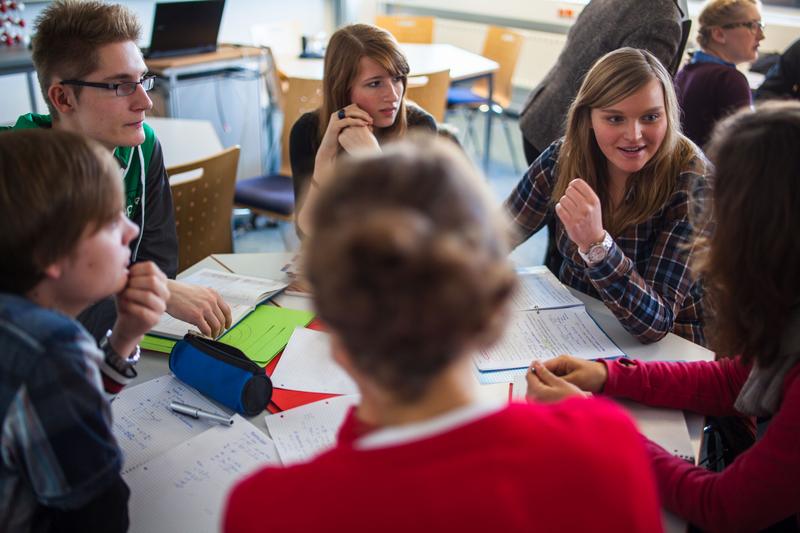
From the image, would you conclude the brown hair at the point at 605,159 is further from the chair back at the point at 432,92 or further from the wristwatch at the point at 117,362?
the chair back at the point at 432,92

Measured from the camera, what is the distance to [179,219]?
221cm

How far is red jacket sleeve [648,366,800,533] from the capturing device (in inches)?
36.5

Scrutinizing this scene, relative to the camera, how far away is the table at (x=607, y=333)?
1.22m

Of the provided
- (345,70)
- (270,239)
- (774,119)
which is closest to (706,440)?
(774,119)

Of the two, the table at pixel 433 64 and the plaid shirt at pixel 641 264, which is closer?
the plaid shirt at pixel 641 264

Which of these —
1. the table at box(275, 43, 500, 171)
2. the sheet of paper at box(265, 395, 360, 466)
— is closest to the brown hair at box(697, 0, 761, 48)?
the table at box(275, 43, 500, 171)

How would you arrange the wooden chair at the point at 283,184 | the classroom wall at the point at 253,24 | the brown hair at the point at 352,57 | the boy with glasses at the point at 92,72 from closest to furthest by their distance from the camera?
the boy with glasses at the point at 92,72 < the brown hair at the point at 352,57 < the wooden chair at the point at 283,184 < the classroom wall at the point at 253,24

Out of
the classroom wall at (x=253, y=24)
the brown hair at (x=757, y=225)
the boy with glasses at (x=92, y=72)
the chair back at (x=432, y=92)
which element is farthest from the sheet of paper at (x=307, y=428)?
the classroom wall at (x=253, y=24)

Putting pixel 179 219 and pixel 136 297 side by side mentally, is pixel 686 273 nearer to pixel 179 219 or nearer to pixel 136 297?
pixel 136 297

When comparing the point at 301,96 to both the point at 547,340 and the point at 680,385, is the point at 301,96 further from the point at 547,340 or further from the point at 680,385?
the point at 680,385

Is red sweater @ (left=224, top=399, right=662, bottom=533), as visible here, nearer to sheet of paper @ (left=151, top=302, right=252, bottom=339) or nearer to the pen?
the pen

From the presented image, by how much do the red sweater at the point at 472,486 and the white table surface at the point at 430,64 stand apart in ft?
11.0

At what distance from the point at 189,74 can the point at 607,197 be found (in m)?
2.80

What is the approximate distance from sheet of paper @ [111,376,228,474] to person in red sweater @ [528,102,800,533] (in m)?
0.76
